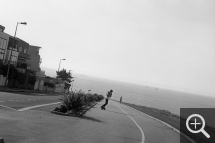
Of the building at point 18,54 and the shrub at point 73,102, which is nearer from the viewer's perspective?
the shrub at point 73,102

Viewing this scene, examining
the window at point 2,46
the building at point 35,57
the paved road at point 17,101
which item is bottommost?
the paved road at point 17,101

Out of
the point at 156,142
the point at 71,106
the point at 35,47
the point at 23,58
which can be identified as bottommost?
the point at 156,142

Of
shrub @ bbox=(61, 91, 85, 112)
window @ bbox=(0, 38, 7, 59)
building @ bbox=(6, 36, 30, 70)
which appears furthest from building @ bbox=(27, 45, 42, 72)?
shrub @ bbox=(61, 91, 85, 112)

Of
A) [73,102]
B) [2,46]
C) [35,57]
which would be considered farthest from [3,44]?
[35,57]

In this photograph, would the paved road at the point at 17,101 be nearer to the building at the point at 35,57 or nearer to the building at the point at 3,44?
the building at the point at 3,44

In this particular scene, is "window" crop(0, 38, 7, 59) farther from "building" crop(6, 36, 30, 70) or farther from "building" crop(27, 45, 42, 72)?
"building" crop(27, 45, 42, 72)

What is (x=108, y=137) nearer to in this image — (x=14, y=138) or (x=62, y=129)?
(x=62, y=129)

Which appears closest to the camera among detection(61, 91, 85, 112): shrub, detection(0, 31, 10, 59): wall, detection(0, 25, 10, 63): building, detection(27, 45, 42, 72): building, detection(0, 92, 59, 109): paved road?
detection(0, 92, 59, 109): paved road

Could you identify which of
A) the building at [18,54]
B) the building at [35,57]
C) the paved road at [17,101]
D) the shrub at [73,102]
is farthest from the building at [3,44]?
the building at [35,57]

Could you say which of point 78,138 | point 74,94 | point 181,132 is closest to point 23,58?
point 74,94

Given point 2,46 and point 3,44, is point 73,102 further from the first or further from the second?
point 3,44

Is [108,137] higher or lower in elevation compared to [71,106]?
lower

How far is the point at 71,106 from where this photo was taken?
19.1m

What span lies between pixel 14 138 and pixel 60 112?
8975 millimetres
